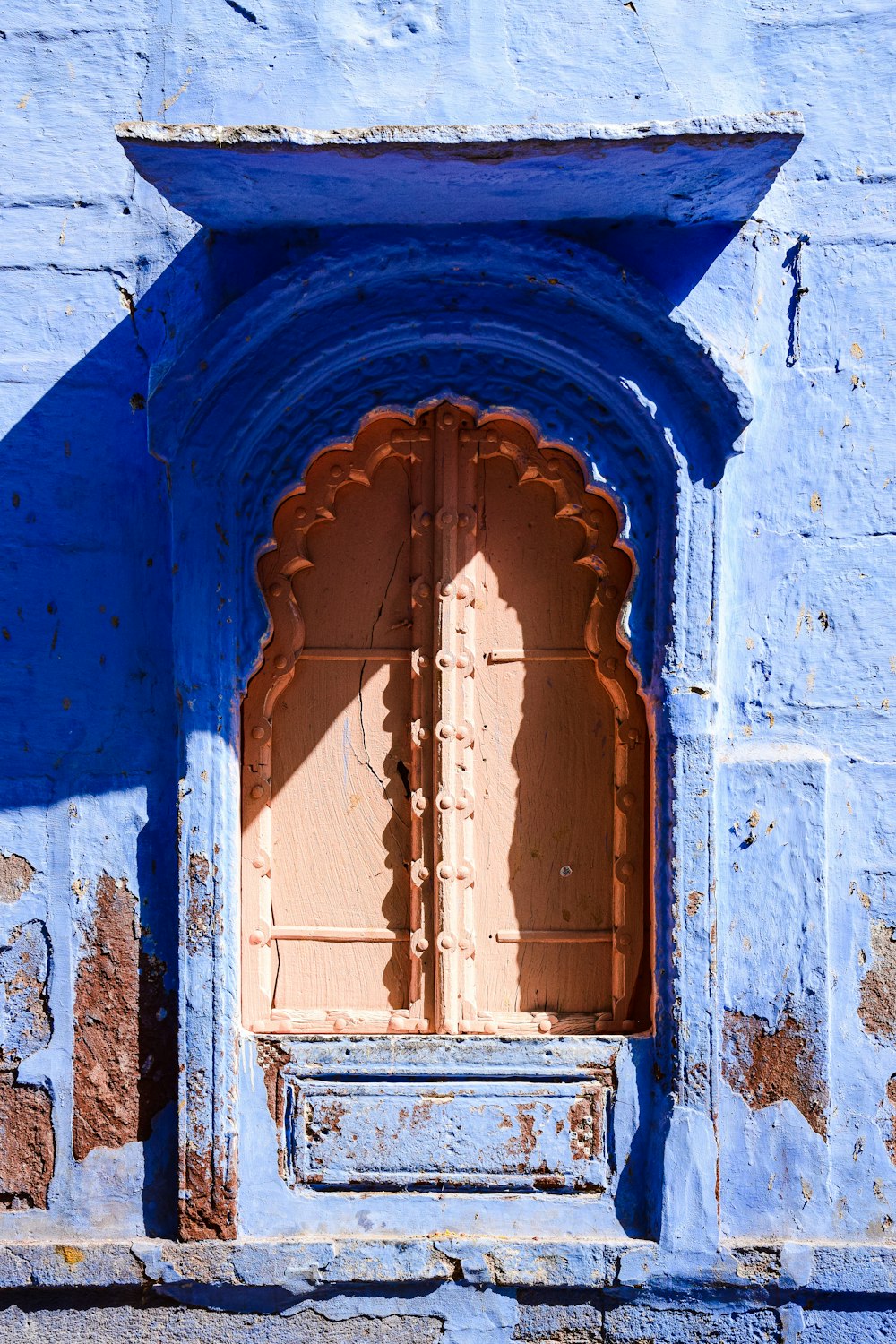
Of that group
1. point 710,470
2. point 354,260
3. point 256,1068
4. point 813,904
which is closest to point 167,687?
point 256,1068

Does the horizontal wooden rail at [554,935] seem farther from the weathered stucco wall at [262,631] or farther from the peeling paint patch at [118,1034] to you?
the peeling paint patch at [118,1034]

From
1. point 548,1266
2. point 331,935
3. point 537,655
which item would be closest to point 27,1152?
point 331,935

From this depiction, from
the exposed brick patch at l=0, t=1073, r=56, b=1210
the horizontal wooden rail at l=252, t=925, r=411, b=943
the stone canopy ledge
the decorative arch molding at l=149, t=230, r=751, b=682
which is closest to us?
the stone canopy ledge

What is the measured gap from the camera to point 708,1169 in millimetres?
2744

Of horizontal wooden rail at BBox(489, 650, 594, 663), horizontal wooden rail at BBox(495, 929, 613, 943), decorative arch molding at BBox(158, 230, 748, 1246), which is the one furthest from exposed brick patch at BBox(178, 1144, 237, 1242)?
horizontal wooden rail at BBox(489, 650, 594, 663)

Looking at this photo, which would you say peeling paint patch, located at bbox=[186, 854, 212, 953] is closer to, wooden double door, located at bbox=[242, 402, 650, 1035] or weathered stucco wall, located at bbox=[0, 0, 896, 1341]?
weathered stucco wall, located at bbox=[0, 0, 896, 1341]

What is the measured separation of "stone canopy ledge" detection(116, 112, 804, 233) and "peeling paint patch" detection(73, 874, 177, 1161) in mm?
1810

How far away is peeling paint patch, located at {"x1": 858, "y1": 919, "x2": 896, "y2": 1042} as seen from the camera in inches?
112

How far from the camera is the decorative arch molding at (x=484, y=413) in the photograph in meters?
2.75

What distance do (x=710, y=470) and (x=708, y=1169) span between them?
71.8 inches

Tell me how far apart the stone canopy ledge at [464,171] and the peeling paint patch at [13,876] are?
177 cm

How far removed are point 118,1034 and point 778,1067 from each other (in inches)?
70.0

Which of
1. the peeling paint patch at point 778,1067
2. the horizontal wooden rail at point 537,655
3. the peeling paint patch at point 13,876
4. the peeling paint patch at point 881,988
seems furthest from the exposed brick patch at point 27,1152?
the peeling paint patch at point 881,988

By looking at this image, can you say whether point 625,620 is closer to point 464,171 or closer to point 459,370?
point 459,370
